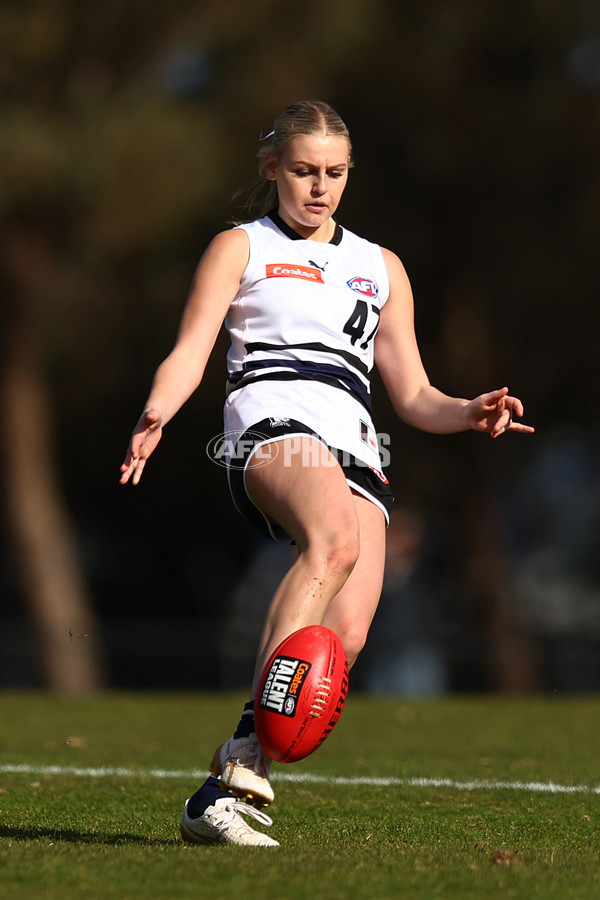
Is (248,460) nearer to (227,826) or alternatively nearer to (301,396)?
(301,396)

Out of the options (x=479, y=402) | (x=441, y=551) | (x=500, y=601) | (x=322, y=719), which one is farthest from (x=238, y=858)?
(x=441, y=551)

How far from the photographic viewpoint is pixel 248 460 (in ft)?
13.9

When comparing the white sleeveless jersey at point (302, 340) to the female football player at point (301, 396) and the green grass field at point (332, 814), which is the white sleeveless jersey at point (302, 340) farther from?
the green grass field at point (332, 814)

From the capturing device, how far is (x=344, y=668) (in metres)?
4.03

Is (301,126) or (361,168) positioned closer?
(301,126)

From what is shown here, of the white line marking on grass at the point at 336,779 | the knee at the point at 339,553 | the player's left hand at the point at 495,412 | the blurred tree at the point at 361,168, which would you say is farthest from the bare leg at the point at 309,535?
the blurred tree at the point at 361,168

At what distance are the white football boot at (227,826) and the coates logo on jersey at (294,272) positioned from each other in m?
1.61

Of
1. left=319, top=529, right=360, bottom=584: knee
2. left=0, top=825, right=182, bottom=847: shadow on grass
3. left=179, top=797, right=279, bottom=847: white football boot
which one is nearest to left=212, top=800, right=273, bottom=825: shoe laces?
left=179, top=797, right=279, bottom=847: white football boot

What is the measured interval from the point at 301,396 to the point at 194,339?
37 centimetres

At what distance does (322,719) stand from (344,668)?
0.60 feet

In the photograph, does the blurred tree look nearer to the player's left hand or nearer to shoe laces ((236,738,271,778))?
the player's left hand

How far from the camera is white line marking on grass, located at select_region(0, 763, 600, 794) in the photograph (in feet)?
18.5

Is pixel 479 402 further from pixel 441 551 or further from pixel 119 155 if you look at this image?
pixel 441 551

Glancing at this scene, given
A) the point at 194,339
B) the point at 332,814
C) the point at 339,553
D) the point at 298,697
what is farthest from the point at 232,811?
the point at 194,339
